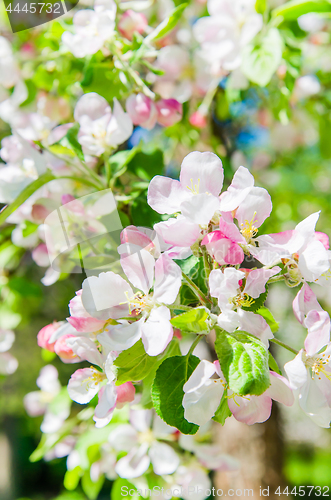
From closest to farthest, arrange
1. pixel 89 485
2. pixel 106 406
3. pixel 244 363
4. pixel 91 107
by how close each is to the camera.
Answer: pixel 244 363 → pixel 106 406 → pixel 91 107 → pixel 89 485

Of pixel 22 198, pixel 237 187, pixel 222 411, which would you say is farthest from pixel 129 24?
pixel 222 411

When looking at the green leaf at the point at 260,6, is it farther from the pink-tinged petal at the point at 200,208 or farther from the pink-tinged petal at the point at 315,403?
the pink-tinged petal at the point at 315,403

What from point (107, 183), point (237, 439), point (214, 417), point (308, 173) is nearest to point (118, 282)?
point (214, 417)

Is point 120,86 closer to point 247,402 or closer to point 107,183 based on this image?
point 107,183

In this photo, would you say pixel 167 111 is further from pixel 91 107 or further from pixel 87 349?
pixel 87 349

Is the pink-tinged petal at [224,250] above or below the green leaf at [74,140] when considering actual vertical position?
above

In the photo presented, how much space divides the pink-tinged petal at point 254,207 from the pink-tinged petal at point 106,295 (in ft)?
0.53

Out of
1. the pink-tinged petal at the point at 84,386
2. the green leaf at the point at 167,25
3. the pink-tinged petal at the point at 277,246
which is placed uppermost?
the green leaf at the point at 167,25

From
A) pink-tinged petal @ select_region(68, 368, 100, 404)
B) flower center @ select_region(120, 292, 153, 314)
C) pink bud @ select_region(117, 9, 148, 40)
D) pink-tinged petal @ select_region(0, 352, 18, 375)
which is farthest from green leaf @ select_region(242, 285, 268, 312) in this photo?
pink-tinged petal @ select_region(0, 352, 18, 375)

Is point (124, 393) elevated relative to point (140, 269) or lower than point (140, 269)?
lower

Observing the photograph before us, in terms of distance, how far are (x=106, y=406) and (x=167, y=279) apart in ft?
0.58

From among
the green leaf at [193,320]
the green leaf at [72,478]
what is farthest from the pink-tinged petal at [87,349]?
the green leaf at [72,478]

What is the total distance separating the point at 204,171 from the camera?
Result: 0.48 meters

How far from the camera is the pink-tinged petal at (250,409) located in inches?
17.2
